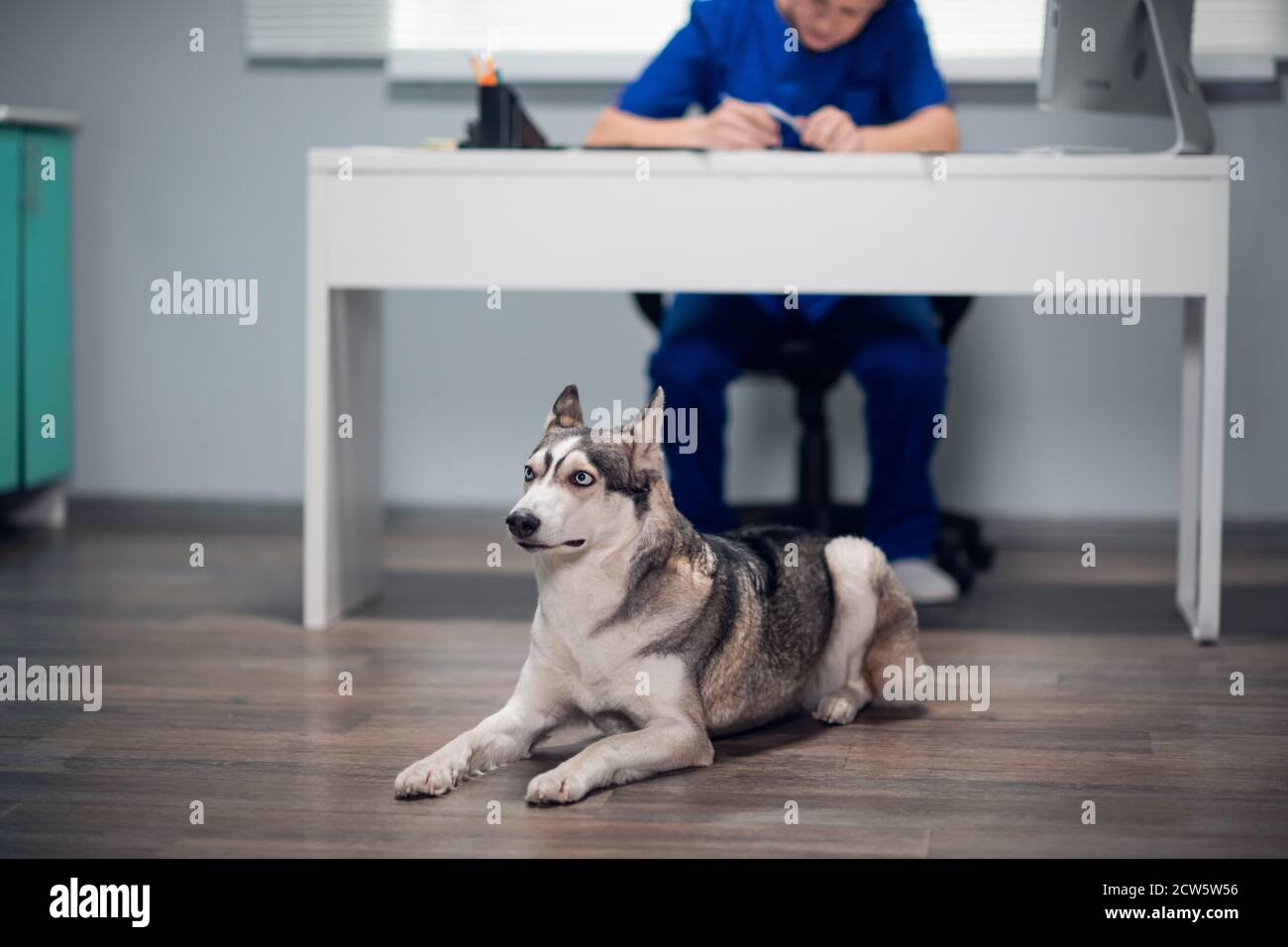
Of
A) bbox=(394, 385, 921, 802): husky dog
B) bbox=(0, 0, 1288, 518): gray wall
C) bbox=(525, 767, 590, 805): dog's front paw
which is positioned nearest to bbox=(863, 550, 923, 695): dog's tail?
bbox=(394, 385, 921, 802): husky dog

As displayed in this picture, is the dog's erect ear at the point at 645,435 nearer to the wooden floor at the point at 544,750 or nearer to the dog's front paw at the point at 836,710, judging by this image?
the wooden floor at the point at 544,750

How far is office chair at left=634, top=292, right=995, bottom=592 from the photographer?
127 inches

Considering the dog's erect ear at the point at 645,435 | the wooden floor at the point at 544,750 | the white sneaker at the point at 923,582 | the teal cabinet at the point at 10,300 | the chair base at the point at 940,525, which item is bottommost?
the wooden floor at the point at 544,750

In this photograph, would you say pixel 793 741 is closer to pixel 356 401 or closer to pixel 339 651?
pixel 339 651

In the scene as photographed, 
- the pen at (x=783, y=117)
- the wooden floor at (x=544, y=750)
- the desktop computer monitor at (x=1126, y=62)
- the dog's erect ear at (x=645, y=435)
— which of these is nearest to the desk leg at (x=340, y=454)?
the wooden floor at (x=544, y=750)

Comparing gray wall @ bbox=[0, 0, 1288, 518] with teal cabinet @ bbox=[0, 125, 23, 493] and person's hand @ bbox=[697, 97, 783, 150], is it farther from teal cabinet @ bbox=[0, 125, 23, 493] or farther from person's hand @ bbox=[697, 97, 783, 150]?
person's hand @ bbox=[697, 97, 783, 150]

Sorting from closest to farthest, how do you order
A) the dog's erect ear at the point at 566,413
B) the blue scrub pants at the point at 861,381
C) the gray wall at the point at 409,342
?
the dog's erect ear at the point at 566,413 < the blue scrub pants at the point at 861,381 < the gray wall at the point at 409,342

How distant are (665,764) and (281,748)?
528 mm

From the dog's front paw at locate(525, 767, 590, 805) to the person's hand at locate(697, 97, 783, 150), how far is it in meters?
1.45

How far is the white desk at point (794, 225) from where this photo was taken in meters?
2.68

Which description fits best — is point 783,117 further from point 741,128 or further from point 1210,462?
point 1210,462

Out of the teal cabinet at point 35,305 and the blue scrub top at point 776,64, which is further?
the teal cabinet at point 35,305

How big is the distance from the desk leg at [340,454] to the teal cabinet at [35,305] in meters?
1.26

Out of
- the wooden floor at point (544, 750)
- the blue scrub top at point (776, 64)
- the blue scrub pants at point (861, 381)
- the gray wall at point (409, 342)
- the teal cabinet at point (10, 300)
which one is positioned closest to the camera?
the wooden floor at point (544, 750)
